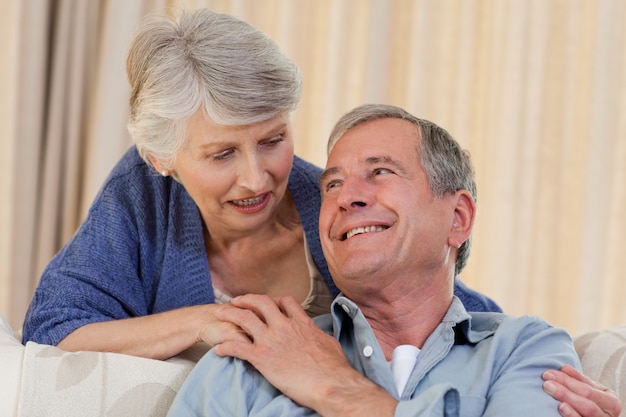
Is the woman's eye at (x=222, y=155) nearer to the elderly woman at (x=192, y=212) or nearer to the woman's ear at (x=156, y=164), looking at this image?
the elderly woman at (x=192, y=212)

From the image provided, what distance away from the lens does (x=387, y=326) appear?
71.8 inches

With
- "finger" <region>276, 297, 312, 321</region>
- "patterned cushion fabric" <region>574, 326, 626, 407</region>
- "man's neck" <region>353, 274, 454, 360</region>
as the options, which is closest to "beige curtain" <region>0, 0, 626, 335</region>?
"patterned cushion fabric" <region>574, 326, 626, 407</region>

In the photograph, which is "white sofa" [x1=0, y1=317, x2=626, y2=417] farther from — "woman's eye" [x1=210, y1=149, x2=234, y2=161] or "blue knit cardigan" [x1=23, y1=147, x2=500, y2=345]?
"woman's eye" [x1=210, y1=149, x2=234, y2=161]

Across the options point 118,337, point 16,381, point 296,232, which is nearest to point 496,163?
point 296,232

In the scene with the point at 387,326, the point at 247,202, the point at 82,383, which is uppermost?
the point at 247,202

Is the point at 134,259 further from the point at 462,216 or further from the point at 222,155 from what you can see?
the point at 462,216

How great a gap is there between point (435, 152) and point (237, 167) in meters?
0.44

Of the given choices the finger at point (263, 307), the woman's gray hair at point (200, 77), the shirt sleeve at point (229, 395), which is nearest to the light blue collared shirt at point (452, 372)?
the shirt sleeve at point (229, 395)

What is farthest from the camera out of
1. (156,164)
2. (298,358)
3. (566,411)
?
(156,164)

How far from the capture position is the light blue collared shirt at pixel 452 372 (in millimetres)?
1564

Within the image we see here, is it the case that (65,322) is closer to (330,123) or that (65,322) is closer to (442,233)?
(442,233)

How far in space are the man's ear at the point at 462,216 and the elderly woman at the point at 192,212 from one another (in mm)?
324

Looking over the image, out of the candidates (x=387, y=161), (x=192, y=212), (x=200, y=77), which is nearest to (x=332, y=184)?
(x=387, y=161)

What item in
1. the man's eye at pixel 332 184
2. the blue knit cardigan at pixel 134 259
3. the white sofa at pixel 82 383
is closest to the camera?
the white sofa at pixel 82 383
